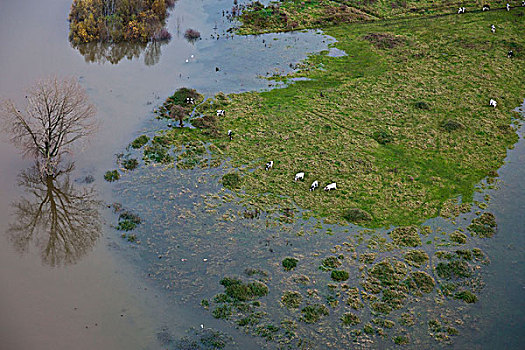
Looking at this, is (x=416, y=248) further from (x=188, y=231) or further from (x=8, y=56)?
(x=8, y=56)

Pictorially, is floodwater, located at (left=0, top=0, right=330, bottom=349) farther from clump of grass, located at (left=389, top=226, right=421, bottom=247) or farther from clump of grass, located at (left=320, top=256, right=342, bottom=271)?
clump of grass, located at (left=389, top=226, right=421, bottom=247)

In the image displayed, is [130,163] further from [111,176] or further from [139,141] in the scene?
[139,141]

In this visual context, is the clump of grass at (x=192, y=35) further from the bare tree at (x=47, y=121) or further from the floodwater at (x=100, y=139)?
the bare tree at (x=47, y=121)

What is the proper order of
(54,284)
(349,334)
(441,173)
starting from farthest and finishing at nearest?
(441,173) < (54,284) < (349,334)

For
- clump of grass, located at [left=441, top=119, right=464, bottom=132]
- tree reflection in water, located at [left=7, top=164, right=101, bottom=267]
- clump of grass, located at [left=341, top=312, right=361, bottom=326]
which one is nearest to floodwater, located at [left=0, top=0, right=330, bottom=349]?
tree reflection in water, located at [left=7, top=164, right=101, bottom=267]

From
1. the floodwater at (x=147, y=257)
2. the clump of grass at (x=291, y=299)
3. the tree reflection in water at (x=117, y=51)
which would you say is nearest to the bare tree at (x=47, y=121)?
the floodwater at (x=147, y=257)

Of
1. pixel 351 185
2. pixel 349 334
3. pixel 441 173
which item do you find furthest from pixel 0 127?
pixel 441 173

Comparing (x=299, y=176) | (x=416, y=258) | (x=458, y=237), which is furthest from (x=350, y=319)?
(x=299, y=176)
